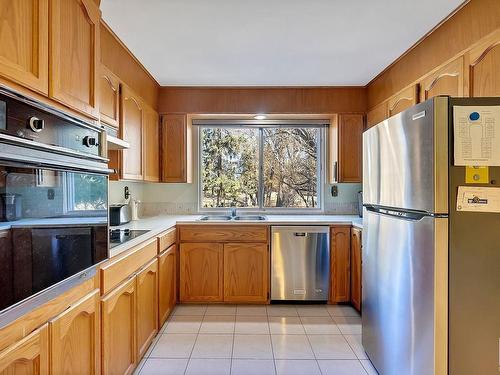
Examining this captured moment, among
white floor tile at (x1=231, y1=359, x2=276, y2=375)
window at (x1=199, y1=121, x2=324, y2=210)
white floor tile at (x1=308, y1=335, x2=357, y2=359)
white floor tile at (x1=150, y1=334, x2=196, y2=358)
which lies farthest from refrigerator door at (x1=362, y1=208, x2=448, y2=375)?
window at (x1=199, y1=121, x2=324, y2=210)

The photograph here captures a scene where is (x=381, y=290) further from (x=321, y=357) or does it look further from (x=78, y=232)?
(x=78, y=232)

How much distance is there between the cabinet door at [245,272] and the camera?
2.95 metres

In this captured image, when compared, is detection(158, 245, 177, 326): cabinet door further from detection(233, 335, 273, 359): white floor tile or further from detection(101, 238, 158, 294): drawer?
detection(233, 335, 273, 359): white floor tile

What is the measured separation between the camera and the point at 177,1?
1.75 meters

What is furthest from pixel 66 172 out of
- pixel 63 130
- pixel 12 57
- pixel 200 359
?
pixel 200 359

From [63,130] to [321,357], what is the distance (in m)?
2.07

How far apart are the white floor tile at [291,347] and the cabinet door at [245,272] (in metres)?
0.62

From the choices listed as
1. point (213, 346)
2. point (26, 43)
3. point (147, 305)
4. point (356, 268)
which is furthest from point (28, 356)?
point (356, 268)

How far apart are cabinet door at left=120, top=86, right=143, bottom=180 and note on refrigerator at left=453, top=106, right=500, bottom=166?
2.15 m

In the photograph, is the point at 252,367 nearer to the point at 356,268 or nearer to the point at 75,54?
the point at 356,268

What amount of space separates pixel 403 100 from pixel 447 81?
559 millimetres

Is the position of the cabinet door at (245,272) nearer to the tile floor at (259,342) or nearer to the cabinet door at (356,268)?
the tile floor at (259,342)

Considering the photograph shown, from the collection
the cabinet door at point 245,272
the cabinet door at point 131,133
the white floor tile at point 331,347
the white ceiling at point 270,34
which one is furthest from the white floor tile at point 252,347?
the white ceiling at point 270,34

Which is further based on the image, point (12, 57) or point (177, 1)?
point (177, 1)
